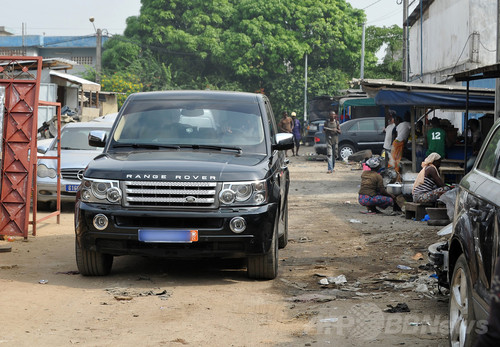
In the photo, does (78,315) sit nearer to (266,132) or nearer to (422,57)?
(266,132)

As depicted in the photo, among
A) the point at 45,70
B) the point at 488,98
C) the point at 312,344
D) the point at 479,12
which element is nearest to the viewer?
the point at 312,344

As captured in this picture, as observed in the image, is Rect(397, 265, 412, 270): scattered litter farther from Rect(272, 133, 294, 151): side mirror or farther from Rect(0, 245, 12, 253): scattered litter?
Rect(0, 245, 12, 253): scattered litter

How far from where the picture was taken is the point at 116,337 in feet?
19.2

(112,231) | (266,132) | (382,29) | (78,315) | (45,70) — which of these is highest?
(382,29)

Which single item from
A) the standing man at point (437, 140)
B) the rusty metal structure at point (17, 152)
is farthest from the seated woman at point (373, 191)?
the rusty metal structure at point (17, 152)

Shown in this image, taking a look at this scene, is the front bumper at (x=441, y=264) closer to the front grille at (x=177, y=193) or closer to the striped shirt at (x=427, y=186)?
the front grille at (x=177, y=193)

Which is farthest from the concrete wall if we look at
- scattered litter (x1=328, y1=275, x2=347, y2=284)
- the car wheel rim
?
the car wheel rim

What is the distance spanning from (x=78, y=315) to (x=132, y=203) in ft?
4.83

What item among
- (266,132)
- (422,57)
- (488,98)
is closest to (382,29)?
(422,57)

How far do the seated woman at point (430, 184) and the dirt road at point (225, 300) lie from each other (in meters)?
2.11

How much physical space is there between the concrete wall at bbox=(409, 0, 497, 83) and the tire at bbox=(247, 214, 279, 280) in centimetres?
1340

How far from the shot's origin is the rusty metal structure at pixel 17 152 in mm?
10812

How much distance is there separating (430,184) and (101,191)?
728 cm

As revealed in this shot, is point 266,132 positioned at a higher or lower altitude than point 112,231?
higher
